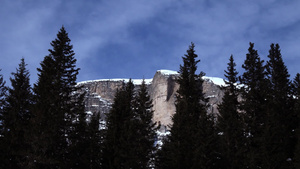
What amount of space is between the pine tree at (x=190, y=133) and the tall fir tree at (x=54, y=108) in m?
9.68

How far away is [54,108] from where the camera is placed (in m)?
25.9

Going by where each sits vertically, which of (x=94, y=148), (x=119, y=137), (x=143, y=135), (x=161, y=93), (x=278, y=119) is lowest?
(x=94, y=148)

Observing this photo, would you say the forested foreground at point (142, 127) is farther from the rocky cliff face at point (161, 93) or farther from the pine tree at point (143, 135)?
the rocky cliff face at point (161, 93)

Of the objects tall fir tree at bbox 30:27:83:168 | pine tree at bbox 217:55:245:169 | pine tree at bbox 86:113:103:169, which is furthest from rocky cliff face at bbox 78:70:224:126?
tall fir tree at bbox 30:27:83:168

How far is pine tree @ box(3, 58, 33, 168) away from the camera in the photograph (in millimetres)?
27094

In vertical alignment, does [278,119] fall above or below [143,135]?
above

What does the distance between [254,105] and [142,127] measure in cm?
1161

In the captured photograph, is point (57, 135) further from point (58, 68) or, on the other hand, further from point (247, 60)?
point (247, 60)

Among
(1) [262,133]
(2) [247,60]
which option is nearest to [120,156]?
(1) [262,133]

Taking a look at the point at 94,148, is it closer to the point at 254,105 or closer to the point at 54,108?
the point at 54,108

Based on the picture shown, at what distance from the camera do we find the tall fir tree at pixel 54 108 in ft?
78.0

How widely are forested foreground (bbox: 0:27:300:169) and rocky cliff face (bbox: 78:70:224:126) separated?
9329 centimetres

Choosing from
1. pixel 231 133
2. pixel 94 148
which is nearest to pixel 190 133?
pixel 231 133

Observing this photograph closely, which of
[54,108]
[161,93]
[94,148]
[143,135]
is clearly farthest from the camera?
[161,93]
